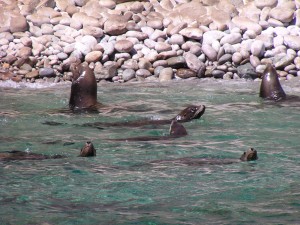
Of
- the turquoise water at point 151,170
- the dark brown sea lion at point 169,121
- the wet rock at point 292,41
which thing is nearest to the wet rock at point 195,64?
the wet rock at point 292,41

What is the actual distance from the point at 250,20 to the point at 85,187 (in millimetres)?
10396

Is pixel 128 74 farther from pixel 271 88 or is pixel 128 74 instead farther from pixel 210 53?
pixel 271 88

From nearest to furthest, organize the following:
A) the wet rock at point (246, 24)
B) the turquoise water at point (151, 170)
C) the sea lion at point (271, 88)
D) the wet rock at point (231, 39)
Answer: the turquoise water at point (151, 170)
the sea lion at point (271, 88)
the wet rock at point (231, 39)
the wet rock at point (246, 24)

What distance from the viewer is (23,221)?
5285mm

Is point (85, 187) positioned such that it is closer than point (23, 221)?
No

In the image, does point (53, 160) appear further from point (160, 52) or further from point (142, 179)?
point (160, 52)

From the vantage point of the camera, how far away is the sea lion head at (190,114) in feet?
31.7

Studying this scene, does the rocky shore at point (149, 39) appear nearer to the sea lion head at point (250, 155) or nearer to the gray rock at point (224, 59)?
the gray rock at point (224, 59)

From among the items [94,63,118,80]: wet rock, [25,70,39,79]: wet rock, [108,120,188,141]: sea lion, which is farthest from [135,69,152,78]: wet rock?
[108,120,188,141]: sea lion

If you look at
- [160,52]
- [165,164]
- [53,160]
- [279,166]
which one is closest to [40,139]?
[53,160]

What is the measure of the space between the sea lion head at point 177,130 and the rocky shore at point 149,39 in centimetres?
559

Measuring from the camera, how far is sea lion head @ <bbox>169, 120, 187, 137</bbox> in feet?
28.3

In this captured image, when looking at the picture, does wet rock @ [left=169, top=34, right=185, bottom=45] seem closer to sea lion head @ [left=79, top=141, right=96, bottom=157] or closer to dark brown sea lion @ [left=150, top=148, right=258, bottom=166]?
sea lion head @ [left=79, top=141, right=96, bottom=157]

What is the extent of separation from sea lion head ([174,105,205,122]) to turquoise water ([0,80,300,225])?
0.35 ft
